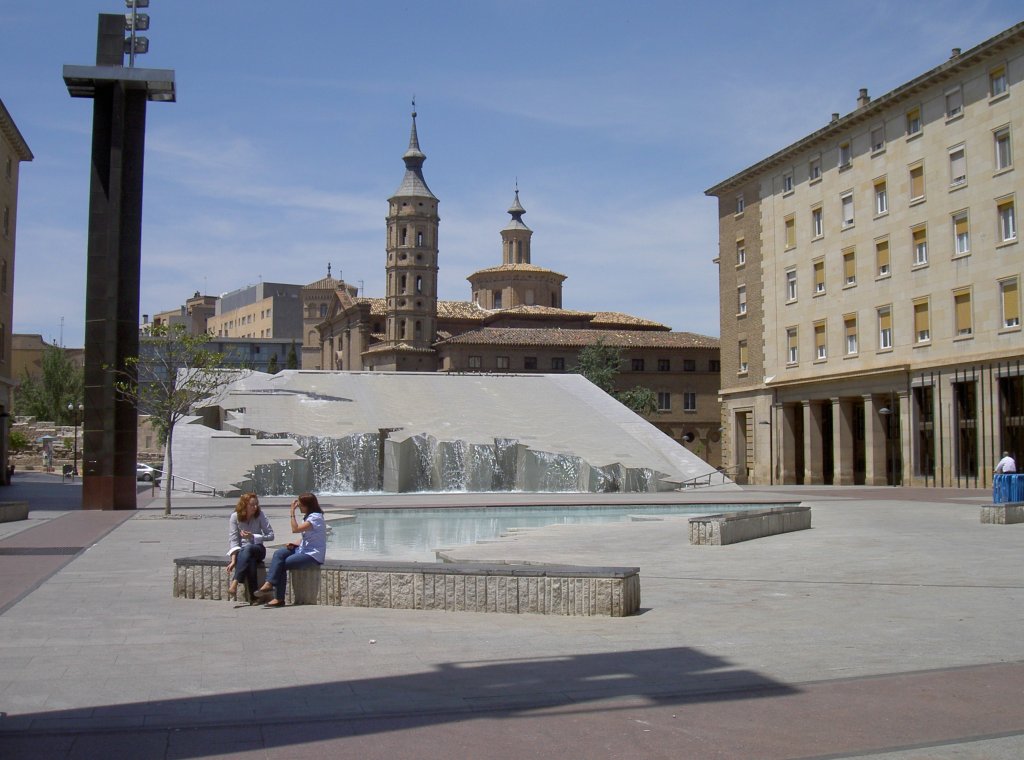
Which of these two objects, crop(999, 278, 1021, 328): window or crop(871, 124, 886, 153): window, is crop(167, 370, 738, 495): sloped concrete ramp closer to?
crop(999, 278, 1021, 328): window

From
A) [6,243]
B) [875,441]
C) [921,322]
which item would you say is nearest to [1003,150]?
[921,322]

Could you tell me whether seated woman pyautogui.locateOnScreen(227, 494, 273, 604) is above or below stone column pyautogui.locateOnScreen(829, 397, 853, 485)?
below

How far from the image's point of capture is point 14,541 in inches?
694

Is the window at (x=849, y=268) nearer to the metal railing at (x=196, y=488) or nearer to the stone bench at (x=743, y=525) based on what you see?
the stone bench at (x=743, y=525)

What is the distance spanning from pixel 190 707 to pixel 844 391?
134 feet

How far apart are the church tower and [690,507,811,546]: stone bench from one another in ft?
230

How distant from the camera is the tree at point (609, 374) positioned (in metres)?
76.9

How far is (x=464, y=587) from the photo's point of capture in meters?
10.2

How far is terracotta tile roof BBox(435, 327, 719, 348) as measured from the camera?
8250cm

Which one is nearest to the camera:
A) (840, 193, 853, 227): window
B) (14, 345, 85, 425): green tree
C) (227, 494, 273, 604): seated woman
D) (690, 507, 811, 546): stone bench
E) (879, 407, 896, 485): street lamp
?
(227, 494, 273, 604): seated woman

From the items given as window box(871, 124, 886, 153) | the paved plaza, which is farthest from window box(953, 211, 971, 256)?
the paved plaza

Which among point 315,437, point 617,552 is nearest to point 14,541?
point 617,552

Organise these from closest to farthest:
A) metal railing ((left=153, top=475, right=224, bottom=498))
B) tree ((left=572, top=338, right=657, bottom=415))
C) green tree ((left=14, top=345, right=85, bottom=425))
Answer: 1. metal railing ((left=153, top=475, right=224, bottom=498))
2. tree ((left=572, top=338, right=657, bottom=415))
3. green tree ((left=14, top=345, right=85, bottom=425))

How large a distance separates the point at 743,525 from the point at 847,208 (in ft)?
98.6
